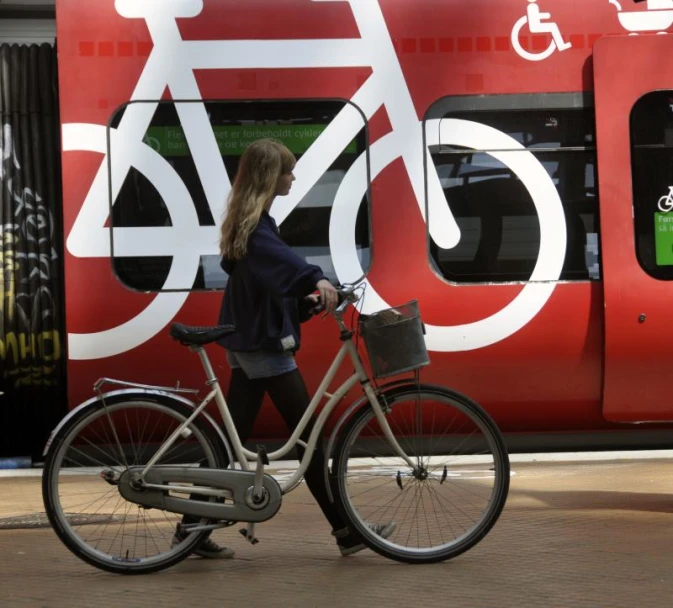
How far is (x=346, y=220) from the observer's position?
7461 mm

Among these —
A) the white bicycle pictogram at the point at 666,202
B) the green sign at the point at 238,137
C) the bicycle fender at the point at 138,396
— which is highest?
the green sign at the point at 238,137

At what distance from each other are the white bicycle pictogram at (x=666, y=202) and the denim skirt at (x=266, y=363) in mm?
3303

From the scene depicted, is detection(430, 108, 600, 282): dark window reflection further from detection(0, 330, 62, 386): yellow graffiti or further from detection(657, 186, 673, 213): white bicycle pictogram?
detection(0, 330, 62, 386): yellow graffiti

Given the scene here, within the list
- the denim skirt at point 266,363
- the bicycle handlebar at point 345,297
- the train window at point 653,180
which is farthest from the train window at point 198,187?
the bicycle handlebar at point 345,297

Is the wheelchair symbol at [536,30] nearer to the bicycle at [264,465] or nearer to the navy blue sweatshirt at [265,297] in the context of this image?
the navy blue sweatshirt at [265,297]

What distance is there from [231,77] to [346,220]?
103 centimetres

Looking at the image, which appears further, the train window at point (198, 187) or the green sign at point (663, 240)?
the green sign at point (663, 240)

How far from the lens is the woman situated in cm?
496

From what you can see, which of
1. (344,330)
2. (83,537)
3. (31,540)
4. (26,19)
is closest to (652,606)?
(344,330)

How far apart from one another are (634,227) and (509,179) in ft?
2.48

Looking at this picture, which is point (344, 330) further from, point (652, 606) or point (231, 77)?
point (231, 77)

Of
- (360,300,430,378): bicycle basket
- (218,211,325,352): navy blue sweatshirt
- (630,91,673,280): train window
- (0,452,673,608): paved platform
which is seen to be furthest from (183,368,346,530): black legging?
(630,91,673,280): train window

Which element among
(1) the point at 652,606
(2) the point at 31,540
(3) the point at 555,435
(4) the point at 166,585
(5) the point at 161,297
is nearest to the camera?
(1) the point at 652,606

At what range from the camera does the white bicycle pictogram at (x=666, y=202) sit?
7.56m
